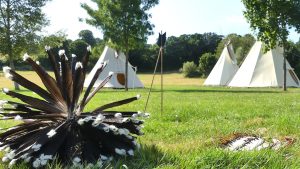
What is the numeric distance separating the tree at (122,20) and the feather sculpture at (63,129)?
29.1 metres

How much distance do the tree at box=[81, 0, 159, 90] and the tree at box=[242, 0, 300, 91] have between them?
24.4ft

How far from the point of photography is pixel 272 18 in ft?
103

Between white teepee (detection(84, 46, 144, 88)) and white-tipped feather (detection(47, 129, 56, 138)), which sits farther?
white teepee (detection(84, 46, 144, 88))

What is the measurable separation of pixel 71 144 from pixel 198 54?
75.2 meters

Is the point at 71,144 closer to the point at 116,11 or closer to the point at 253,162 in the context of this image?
the point at 253,162

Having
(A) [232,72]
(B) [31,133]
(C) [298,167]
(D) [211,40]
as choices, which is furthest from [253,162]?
(D) [211,40]

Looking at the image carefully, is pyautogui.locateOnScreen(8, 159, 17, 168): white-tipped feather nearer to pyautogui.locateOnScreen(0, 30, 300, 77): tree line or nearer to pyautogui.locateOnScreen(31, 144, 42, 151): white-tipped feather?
pyautogui.locateOnScreen(31, 144, 42, 151): white-tipped feather

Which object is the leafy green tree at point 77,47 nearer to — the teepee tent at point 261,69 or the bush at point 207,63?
the bush at point 207,63

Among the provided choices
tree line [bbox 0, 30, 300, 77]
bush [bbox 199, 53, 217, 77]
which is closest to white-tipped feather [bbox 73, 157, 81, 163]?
tree line [bbox 0, 30, 300, 77]

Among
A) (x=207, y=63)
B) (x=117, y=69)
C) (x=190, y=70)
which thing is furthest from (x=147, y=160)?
(x=190, y=70)

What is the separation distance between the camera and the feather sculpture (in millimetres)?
3807

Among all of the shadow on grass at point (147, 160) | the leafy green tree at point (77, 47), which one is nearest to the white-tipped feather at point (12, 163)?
the shadow on grass at point (147, 160)

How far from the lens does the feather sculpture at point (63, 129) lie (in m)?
3.81

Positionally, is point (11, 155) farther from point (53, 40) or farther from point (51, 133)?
point (53, 40)
